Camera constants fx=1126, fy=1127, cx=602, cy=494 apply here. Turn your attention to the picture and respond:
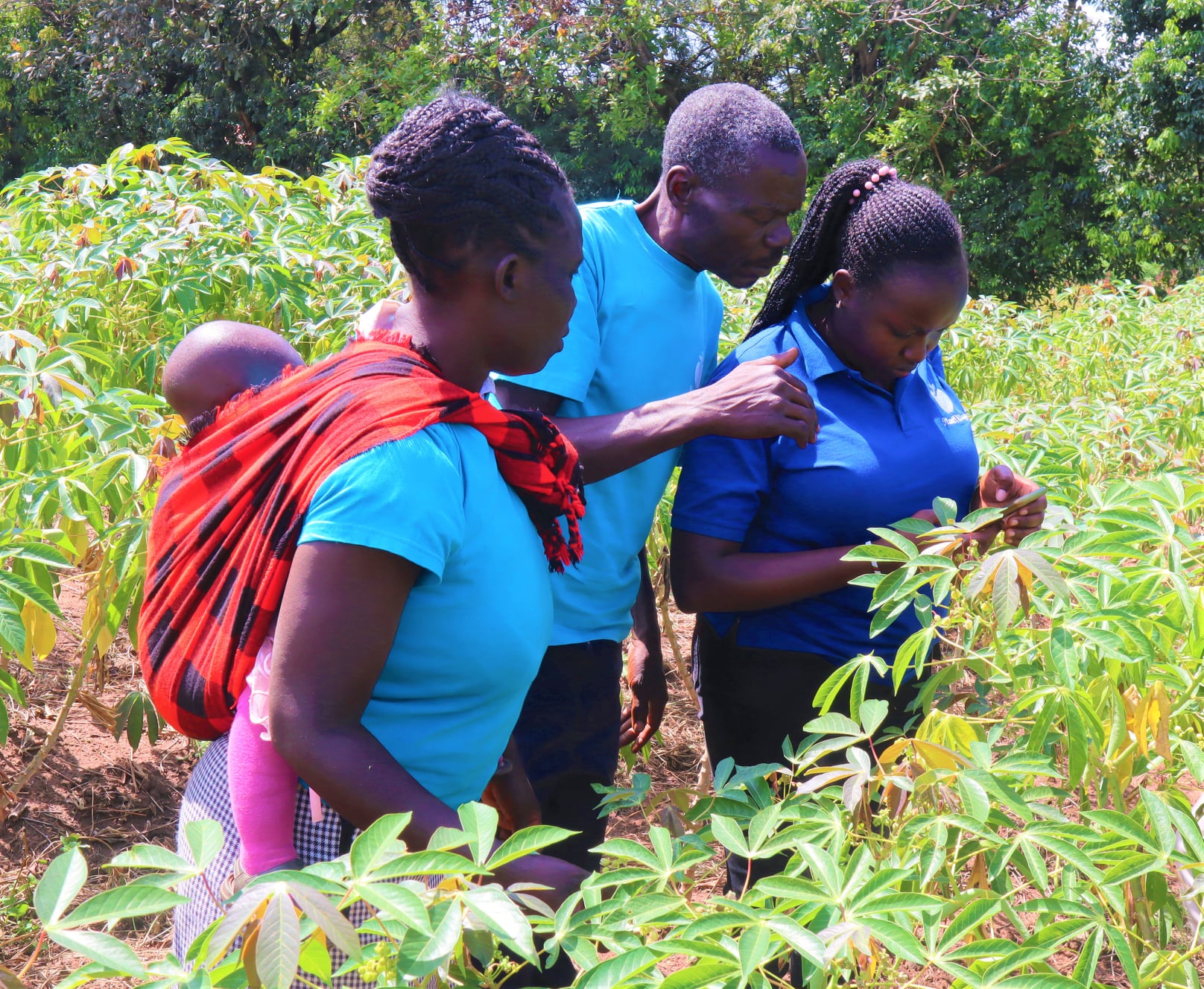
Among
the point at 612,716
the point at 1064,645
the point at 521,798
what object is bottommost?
the point at 612,716

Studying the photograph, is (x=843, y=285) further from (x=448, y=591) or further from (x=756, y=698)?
(x=448, y=591)

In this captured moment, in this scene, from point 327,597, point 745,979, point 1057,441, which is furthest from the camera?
point 1057,441

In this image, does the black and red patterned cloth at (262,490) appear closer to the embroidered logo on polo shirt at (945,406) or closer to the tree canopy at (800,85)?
the embroidered logo on polo shirt at (945,406)

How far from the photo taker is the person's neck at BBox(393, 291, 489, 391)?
1096 mm

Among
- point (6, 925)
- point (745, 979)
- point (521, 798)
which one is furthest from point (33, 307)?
point (745, 979)

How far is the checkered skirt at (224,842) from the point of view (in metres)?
1.06

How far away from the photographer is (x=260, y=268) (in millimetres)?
2906

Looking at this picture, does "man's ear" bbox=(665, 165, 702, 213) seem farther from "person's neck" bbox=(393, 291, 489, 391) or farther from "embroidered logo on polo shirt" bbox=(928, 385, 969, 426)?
"person's neck" bbox=(393, 291, 489, 391)

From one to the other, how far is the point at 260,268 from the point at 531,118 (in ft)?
33.2

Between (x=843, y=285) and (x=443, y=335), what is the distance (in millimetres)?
800

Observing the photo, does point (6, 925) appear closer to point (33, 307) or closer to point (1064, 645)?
point (33, 307)

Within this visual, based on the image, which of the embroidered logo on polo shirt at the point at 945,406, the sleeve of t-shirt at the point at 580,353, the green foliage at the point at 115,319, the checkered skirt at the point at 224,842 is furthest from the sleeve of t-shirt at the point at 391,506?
the embroidered logo on polo shirt at the point at 945,406

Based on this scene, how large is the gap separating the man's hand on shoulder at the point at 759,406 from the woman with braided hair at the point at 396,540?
357mm

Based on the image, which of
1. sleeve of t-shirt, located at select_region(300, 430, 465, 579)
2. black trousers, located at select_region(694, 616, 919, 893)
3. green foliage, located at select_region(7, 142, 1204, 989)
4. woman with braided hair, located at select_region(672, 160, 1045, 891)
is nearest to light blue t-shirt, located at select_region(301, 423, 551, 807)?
sleeve of t-shirt, located at select_region(300, 430, 465, 579)
